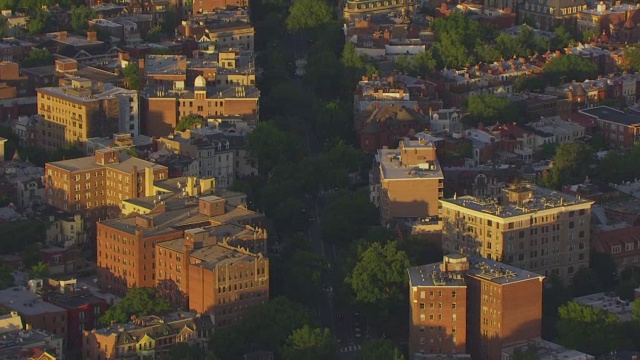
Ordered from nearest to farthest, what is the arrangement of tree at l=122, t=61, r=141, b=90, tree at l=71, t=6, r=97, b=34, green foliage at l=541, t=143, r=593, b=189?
green foliage at l=541, t=143, r=593, b=189 → tree at l=122, t=61, r=141, b=90 → tree at l=71, t=6, r=97, b=34

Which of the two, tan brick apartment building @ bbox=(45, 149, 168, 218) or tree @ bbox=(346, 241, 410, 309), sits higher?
tan brick apartment building @ bbox=(45, 149, 168, 218)

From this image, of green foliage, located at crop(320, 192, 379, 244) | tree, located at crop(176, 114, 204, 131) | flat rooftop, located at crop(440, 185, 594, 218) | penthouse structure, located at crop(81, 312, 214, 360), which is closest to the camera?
penthouse structure, located at crop(81, 312, 214, 360)

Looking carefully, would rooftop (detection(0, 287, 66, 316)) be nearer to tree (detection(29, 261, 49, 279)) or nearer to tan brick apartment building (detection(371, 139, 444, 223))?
tree (detection(29, 261, 49, 279))

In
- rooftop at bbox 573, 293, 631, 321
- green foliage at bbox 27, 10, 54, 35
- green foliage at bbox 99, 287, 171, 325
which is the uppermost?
green foliage at bbox 27, 10, 54, 35

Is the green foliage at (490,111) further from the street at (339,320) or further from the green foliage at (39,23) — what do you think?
the green foliage at (39,23)

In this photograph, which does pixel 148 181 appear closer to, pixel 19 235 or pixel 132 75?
pixel 19 235

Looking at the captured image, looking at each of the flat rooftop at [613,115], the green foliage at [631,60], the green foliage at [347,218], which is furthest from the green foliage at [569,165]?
the green foliage at [631,60]

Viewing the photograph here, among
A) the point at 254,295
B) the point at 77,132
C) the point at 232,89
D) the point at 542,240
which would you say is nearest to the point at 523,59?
the point at 232,89

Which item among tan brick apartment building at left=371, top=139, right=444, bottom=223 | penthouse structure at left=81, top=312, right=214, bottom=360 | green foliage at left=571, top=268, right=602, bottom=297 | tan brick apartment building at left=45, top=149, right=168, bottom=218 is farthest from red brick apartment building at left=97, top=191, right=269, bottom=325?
green foliage at left=571, top=268, right=602, bottom=297
